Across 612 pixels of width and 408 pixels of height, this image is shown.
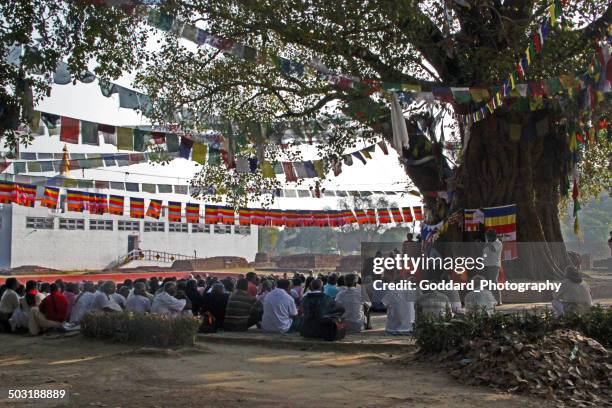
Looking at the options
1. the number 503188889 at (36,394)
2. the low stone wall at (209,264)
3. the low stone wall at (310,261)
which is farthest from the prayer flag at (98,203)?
the low stone wall at (310,261)

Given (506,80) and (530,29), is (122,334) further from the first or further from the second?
(530,29)

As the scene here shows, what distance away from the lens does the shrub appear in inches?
403

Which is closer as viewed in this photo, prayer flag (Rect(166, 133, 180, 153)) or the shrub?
the shrub

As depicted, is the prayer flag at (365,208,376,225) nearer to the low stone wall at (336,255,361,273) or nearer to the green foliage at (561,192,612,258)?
the low stone wall at (336,255,361,273)

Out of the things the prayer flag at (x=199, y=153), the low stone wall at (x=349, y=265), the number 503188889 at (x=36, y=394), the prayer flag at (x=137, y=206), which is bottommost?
the number 503188889 at (x=36, y=394)

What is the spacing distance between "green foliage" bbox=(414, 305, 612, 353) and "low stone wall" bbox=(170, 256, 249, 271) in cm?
3547

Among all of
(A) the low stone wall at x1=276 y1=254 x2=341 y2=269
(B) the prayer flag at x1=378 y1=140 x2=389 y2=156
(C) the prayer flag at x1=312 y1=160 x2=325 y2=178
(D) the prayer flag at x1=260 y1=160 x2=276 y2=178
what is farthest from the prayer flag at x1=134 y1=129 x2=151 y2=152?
(A) the low stone wall at x1=276 y1=254 x2=341 y2=269

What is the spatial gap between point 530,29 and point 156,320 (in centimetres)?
983

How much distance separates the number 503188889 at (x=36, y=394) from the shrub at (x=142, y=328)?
122 inches

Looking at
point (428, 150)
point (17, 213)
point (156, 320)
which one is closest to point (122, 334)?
point (156, 320)

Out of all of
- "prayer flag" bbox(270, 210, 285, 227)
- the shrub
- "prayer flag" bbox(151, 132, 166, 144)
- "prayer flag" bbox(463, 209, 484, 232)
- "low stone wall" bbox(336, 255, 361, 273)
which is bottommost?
the shrub

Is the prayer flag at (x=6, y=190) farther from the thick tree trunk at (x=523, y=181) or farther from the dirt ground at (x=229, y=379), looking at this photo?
the thick tree trunk at (x=523, y=181)

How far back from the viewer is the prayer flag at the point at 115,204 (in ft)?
91.4

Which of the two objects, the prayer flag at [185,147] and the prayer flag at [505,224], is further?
the prayer flag at [185,147]
